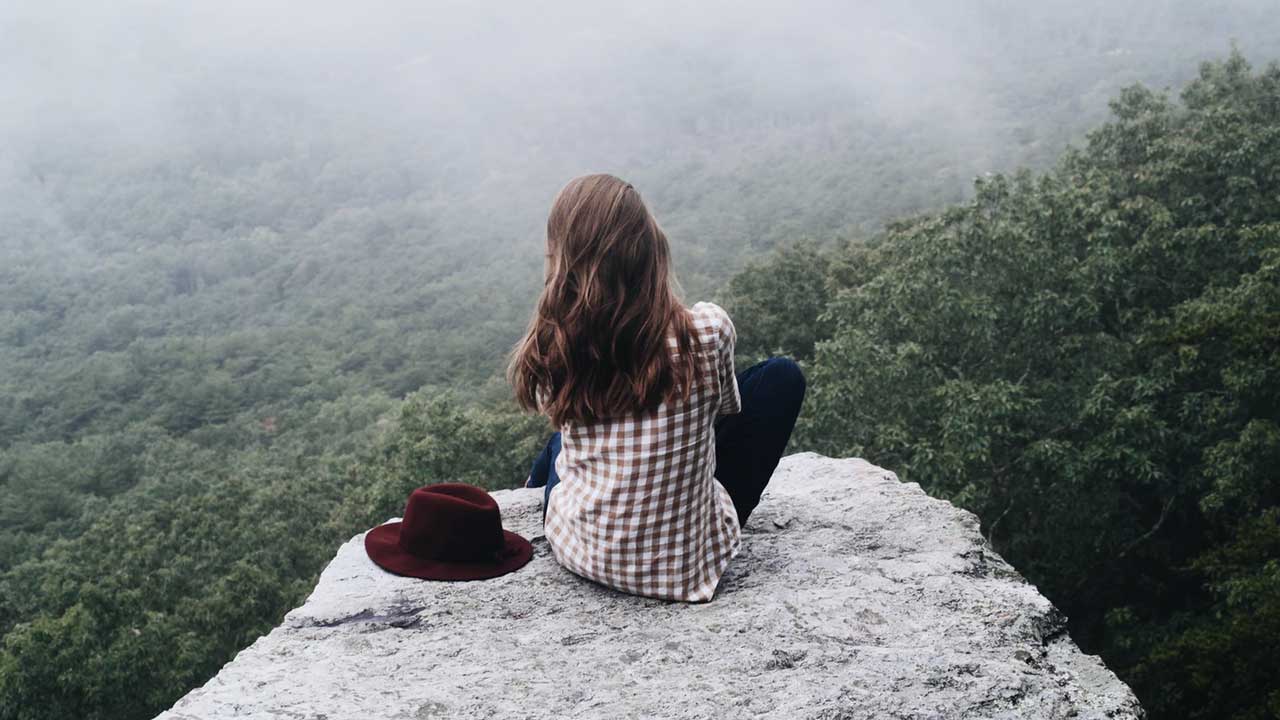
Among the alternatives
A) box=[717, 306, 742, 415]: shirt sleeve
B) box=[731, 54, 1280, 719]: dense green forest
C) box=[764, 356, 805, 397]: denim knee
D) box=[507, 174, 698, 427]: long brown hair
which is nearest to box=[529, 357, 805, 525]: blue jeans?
box=[764, 356, 805, 397]: denim knee

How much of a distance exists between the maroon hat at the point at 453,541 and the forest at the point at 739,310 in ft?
24.0

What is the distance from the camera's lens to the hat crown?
365 cm

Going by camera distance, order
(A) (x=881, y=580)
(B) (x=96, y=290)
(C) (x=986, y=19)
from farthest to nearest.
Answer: (C) (x=986, y=19) < (B) (x=96, y=290) < (A) (x=881, y=580)

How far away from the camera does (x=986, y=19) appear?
14975cm

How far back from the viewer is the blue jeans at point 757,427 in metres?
3.48

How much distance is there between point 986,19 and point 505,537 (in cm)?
16547

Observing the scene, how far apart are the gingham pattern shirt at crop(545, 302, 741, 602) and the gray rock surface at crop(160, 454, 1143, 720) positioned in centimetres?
14

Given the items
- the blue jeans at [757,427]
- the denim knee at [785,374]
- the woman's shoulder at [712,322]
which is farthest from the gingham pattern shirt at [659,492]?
the denim knee at [785,374]

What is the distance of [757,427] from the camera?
138 inches

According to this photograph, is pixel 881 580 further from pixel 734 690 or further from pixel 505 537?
pixel 505 537

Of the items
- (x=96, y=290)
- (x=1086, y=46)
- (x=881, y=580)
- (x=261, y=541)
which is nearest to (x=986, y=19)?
(x=1086, y=46)

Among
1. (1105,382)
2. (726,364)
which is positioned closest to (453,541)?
(726,364)

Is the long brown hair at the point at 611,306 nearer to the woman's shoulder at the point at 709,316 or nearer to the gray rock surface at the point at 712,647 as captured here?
the woman's shoulder at the point at 709,316

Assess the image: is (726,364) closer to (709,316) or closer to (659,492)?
(709,316)
